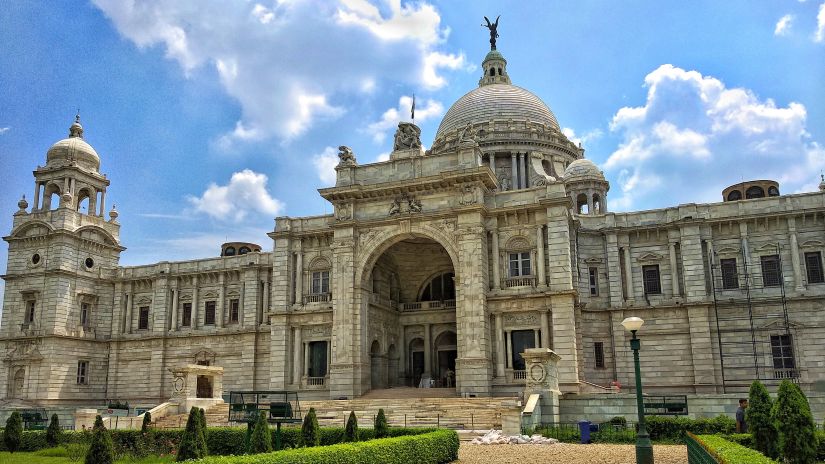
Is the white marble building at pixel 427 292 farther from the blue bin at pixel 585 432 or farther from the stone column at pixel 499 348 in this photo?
the blue bin at pixel 585 432

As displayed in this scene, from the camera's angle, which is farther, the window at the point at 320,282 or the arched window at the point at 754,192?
the arched window at the point at 754,192

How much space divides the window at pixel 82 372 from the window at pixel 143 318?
4.69 meters

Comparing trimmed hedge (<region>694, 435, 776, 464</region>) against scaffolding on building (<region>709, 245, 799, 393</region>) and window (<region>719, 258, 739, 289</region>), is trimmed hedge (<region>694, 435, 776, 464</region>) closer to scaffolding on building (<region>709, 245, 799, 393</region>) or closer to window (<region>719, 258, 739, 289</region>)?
scaffolding on building (<region>709, 245, 799, 393</region>)

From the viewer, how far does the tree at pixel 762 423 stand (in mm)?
18875

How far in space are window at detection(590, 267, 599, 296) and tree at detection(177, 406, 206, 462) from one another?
32.2 metres

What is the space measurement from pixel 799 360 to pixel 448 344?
815 inches

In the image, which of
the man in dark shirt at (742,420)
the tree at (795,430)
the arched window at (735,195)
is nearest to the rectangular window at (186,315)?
the arched window at (735,195)

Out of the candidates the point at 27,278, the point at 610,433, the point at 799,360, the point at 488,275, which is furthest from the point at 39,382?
the point at 799,360

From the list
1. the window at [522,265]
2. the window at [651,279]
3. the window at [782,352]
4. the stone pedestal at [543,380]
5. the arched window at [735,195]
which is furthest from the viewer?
the arched window at [735,195]

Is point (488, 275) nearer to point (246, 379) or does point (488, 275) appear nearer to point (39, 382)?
point (246, 379)

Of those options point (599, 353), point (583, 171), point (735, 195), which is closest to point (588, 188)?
point (583, 171)

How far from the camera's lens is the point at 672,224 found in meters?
45.3

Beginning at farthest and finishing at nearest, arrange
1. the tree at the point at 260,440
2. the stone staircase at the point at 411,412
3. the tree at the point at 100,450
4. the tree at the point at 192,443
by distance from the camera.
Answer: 1. the stone staircase at the point at 411,412
2. the tree at the point at 260,440
3. the tree at the point at 192,443
4. the tree at the point at 100,450

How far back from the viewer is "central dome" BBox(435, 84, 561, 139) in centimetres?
6328
